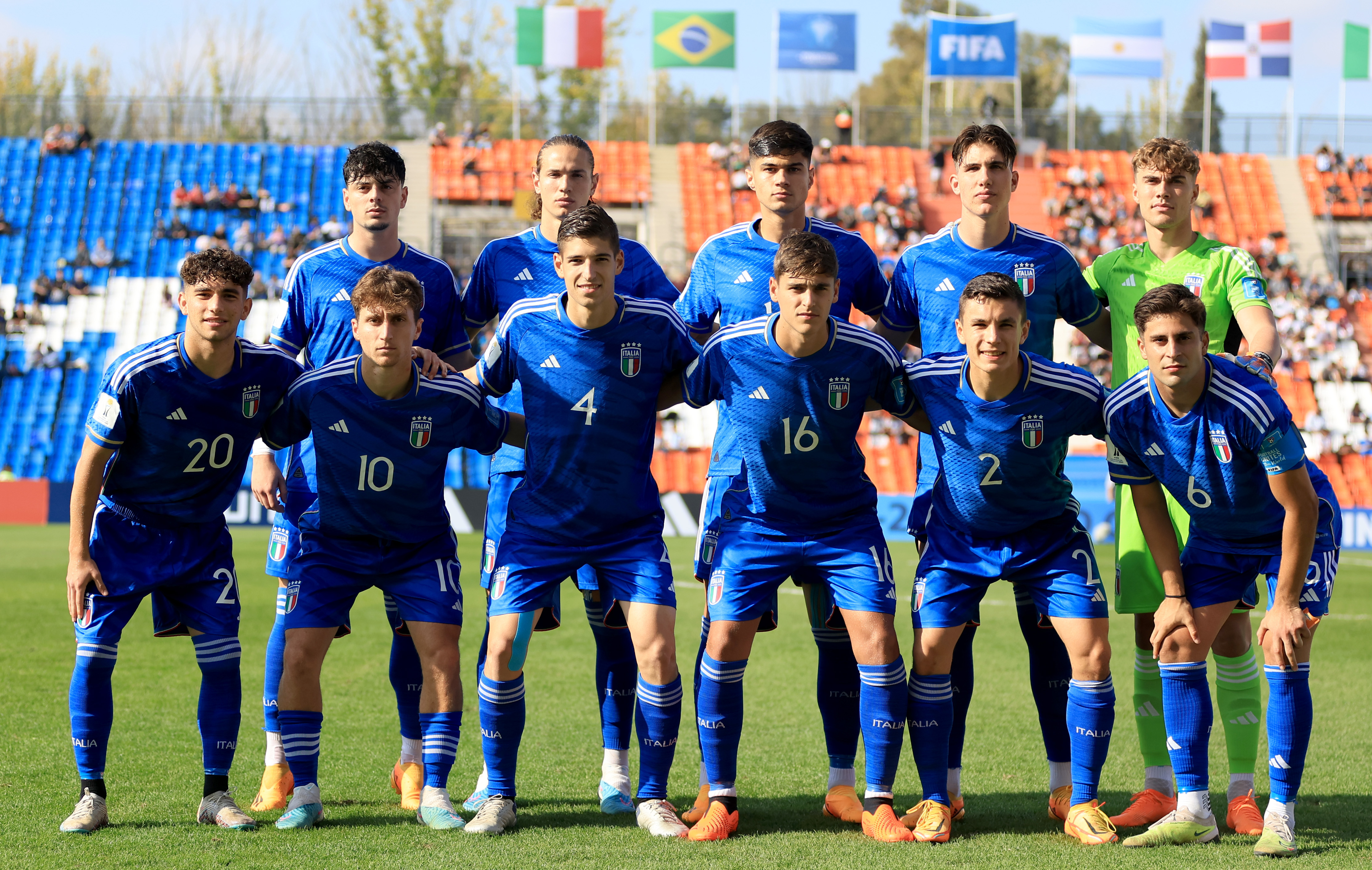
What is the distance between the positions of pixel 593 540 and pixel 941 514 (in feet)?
4.41

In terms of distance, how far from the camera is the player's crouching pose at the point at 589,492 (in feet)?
15.1

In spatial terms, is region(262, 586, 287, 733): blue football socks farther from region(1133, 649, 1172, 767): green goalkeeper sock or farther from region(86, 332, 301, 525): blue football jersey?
region(1133, 649, 1172, 767): green goalkeeper sock

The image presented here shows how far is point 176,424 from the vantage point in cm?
462

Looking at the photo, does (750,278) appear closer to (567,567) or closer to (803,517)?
(803,517)

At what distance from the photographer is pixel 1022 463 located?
15.0 ft

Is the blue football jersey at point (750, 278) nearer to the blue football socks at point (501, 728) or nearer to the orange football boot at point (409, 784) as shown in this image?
the blue football socks at point (501, 728)

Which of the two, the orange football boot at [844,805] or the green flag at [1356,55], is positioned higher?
the green flag at [1356,55]

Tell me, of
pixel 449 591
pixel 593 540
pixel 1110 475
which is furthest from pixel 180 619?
pixel 1110 475

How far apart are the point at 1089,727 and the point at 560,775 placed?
2372mm

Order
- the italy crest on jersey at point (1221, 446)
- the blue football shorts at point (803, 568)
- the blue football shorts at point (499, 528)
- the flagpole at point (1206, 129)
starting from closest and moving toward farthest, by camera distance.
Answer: the italy crest on jersey at point (1221, 446) → the blue football shorts at point (803, 568) → the blue football shorts at point (499, 528) → the flagpole at point (1206, 129)

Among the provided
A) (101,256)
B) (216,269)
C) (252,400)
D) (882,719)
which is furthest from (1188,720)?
(101,256)

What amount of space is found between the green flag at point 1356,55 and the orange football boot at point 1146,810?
31.9 m

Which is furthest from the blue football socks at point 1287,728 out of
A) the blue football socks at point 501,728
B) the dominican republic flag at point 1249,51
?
the dominican republic flag at point 1249,51

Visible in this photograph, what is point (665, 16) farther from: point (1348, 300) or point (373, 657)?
point (373, 657)
